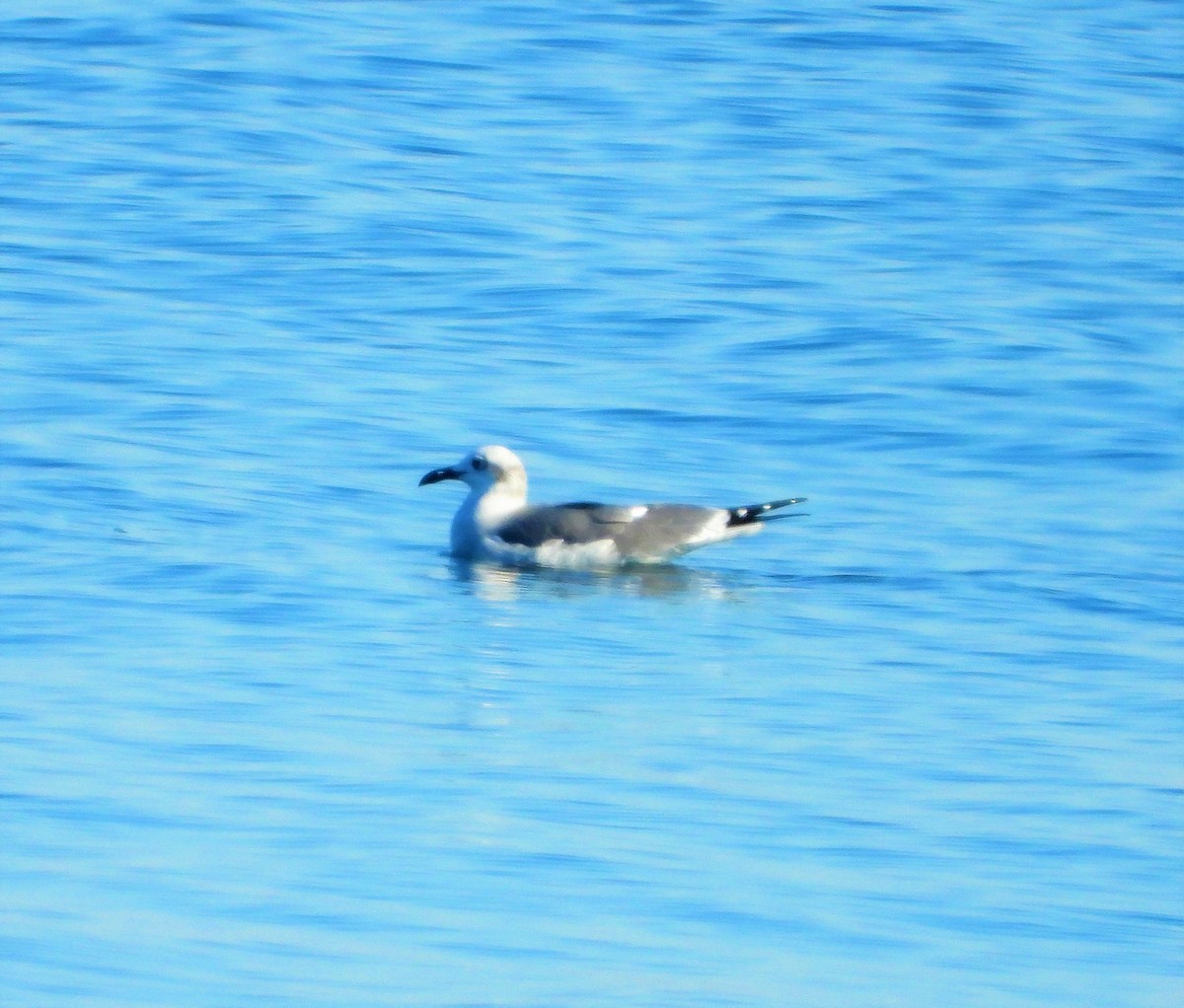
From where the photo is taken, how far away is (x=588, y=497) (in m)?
13.5

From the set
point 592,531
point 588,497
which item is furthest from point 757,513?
point 588,497

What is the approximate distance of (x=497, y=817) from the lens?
24.0 feet

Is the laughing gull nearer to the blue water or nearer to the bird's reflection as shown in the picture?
the bird's reflection

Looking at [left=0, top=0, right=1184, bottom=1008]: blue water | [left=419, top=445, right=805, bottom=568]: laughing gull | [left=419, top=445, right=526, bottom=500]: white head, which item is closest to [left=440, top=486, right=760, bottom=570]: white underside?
[left=419, top=445, right=805, bottom=568]: laughing gull

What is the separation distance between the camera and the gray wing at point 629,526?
12211 mm

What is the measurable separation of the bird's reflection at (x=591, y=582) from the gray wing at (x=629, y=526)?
0.51 feet

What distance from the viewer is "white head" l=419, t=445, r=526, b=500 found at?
1280 centimetres

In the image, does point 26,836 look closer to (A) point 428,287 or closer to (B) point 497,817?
(B) point 497,817

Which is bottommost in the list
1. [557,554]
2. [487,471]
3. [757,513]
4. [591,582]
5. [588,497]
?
[591,582]

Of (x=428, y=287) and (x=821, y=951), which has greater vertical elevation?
(x=428, y=287)

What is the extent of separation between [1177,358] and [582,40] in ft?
43.6

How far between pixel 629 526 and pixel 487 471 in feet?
3.29

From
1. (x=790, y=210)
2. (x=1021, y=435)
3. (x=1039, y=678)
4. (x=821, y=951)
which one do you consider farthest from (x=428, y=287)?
(x=821, y=951)

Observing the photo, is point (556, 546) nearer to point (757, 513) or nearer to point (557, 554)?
point (557, 554)
